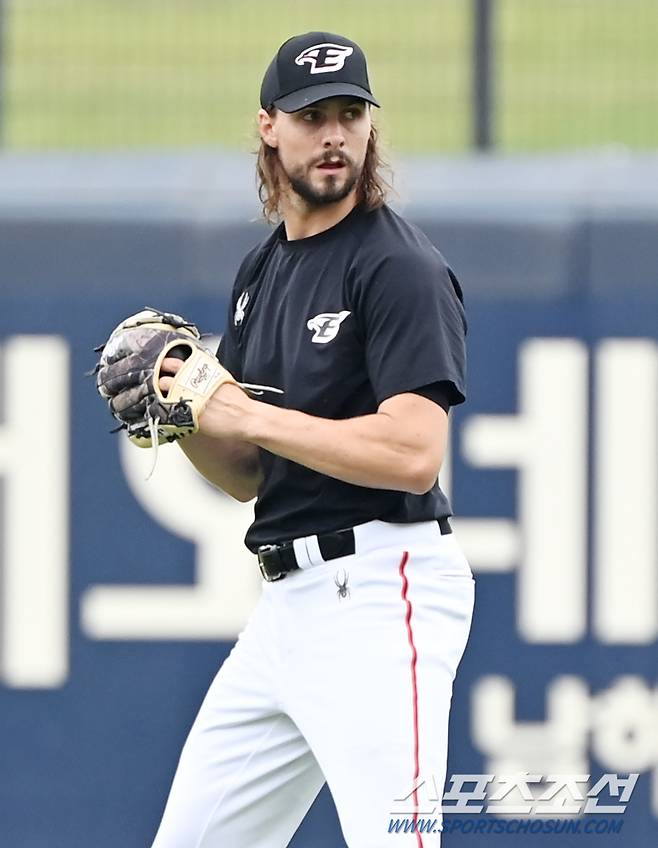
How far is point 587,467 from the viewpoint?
4.44 metres

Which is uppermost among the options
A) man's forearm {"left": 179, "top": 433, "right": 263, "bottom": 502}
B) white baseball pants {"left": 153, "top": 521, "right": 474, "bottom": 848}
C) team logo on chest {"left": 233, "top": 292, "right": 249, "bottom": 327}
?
team logo on chest {"left": 233, "top": 292, "right": 249, "bottom": 327}

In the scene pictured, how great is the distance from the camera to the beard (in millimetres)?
2998

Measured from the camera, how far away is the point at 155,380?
289 cm

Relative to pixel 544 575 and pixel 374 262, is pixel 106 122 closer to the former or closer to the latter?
pixel 544 575

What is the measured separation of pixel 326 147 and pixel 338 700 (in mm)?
1016

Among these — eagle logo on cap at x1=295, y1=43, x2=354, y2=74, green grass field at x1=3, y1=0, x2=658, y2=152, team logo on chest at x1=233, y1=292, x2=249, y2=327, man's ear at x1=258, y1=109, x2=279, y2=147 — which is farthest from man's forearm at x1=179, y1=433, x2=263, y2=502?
green grass field at x1=3, y1=0, x2=658, y2=152

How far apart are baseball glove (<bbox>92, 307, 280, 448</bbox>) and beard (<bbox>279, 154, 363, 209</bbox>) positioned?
0.35 metres

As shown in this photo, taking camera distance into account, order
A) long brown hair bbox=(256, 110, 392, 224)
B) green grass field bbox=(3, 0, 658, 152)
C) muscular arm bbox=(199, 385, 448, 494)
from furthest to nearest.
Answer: green grass field bbox=(3, 0, 658, 152) < long brown hair bbox=(256, 110, 392, 224) < muscular arm bbox=(199, 385, 448, 494)

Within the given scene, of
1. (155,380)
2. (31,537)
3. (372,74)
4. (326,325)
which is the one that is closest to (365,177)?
(326,325)

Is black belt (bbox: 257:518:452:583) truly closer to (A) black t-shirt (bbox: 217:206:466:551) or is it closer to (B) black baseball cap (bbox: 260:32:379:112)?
(A) black t-shirt (bbox: 217:206:466:551)

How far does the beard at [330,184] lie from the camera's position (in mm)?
2998

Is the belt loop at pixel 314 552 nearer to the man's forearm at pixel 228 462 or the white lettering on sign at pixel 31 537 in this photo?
the man's forearm at pixel 228 462

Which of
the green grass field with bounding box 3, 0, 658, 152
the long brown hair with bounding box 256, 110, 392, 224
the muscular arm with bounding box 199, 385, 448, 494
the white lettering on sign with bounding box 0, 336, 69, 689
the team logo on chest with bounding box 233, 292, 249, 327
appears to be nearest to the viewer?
the muscular arm with bounding box 199, 385, 448, 494

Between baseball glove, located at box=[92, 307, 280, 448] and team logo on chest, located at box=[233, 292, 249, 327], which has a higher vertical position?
team logo on chest, located at box=[233, 292, 249, 327]
